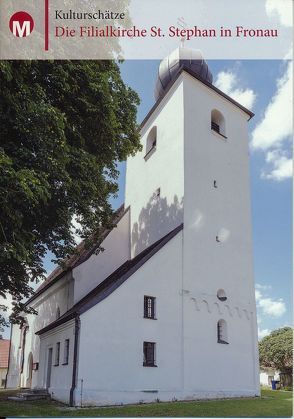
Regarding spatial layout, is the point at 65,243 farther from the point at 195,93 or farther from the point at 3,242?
the point at 195,93

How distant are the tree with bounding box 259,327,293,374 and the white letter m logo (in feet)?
128

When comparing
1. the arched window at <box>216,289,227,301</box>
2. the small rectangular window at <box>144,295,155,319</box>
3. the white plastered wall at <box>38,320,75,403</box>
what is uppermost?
the arched window at <box>216,289,227,301</box>

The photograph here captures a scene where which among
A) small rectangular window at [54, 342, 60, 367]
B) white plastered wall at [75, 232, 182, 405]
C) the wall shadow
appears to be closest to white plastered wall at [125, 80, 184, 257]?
the wall shadow

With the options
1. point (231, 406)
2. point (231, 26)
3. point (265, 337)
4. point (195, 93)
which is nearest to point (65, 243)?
point (231, 406)

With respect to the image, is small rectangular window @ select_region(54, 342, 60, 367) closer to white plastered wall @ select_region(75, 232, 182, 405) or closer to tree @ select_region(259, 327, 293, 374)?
white plastered wall @ select_region(75, 232, 182, 405)

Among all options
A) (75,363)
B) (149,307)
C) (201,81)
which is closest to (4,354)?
(149,307)

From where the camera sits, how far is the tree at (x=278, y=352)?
41.6 meters

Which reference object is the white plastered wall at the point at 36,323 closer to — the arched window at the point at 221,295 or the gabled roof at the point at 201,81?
the arched window at the point at 221,295

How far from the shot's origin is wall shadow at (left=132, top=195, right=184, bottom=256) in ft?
64.5

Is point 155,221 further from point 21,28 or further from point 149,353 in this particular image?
point 21,28

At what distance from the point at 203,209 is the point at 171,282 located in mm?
4240

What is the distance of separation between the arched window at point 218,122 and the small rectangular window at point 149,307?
10.5 meters

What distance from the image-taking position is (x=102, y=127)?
45.2 ft

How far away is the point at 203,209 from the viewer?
65.2ft
